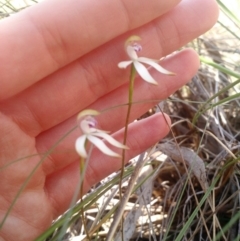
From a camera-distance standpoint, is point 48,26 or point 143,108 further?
point 143,108

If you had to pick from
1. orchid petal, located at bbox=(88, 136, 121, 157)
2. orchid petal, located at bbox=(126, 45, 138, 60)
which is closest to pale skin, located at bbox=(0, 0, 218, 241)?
orchid petal, located at bbox=(126, 45, 138, 60)

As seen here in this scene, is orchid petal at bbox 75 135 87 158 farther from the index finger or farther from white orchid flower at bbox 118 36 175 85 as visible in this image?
the index finger

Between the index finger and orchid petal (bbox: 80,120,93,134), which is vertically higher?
the index finger

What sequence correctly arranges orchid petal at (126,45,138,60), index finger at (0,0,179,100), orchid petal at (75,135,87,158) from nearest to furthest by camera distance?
orchid petal at (75,135,87,158) < orchid petal at (126,45,138,60) < index finger at (0,0,179,100)

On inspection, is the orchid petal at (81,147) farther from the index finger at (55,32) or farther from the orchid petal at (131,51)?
the index finger at (55,32)

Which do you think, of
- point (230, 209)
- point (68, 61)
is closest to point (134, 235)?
point (230, 209)

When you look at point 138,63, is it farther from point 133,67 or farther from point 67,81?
point 67,81

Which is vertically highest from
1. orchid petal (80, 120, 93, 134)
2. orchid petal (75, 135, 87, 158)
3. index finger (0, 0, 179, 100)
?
index finger (0, 0, 179, 100)

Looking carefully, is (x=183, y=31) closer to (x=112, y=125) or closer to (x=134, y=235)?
(x=112, y=125)
